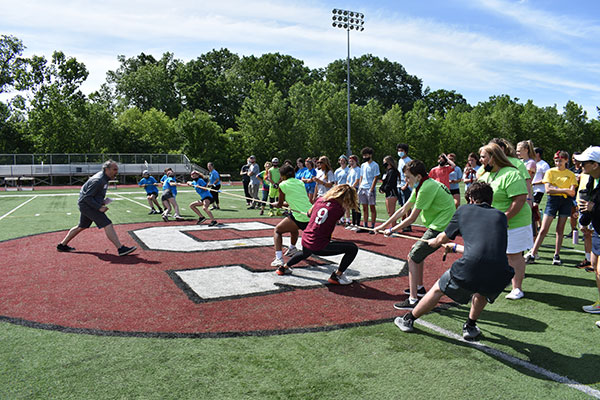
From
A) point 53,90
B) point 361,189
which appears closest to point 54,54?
point 53,90

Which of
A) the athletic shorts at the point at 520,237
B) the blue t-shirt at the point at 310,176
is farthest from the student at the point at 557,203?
the blue t-shirt at the point at 310,176

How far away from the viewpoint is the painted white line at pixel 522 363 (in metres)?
3.67

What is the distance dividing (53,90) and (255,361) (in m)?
50.8

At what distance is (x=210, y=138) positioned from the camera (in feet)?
157

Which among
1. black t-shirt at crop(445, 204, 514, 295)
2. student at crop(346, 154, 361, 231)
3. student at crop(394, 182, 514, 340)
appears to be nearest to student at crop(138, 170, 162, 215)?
student at crop(346, 154, 361, 231)

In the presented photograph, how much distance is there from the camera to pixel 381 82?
104438 mm

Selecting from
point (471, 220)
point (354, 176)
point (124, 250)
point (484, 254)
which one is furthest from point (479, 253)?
point (354, 176)

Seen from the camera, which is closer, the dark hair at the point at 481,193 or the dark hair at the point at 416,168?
the dark hair at the point at 481,193

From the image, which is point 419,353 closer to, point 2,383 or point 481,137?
point 2,383

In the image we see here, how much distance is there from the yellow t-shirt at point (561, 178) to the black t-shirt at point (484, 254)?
5.23m

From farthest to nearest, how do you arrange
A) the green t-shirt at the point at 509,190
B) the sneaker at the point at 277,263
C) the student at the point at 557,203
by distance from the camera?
the student at the point at 557,203 < the sneaker at the point at 277,263 < the green t-shirt at the point at 509,190

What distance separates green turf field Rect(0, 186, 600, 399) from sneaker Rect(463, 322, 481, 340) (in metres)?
0.10

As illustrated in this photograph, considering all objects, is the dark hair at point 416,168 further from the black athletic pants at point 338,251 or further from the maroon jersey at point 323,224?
the black athletic pants at point 338,251

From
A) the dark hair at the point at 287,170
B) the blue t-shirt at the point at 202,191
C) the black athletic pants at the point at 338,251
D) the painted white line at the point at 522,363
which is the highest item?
the dark hair at the point at 287,170
